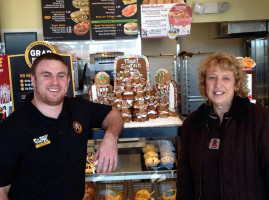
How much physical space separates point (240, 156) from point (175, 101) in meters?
0.82

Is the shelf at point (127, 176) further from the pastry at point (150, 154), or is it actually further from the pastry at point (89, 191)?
the pastry at point (89, 191)

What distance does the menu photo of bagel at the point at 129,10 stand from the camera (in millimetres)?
4129

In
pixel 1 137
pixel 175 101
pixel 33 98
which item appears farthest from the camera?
pixel 175 101

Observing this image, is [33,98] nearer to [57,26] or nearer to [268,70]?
[57,26]

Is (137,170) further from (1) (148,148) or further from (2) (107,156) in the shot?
(2) (107,156)

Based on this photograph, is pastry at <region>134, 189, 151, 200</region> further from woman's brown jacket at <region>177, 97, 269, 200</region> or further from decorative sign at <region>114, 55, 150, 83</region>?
decorative sign at <region>114, 55, 150, 83</region>

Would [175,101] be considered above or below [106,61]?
below

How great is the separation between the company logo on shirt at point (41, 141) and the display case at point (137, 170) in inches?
14.5

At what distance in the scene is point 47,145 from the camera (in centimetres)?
153

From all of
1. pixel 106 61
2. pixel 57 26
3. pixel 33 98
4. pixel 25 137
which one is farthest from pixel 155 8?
pixel 25 137

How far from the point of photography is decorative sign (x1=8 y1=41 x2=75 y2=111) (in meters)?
2.13

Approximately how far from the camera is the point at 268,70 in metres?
4.86

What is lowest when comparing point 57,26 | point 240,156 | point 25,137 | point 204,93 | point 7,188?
point 7,188

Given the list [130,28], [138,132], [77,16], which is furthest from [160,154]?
[77,16]
